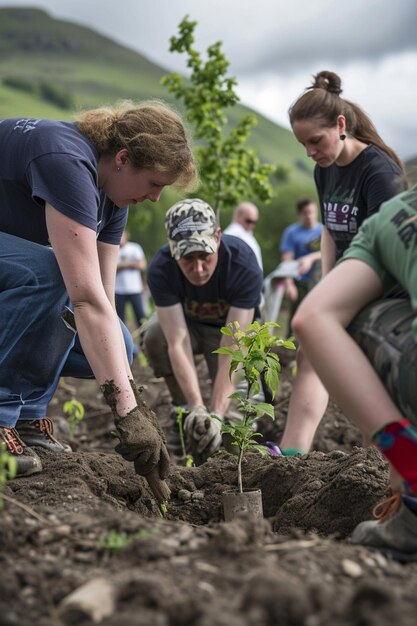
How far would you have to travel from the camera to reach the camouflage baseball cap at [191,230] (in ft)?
15.0

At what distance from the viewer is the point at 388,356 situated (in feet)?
7.59

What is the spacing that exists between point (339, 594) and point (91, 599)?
0.53 metres

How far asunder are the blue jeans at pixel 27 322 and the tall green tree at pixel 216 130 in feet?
13.4

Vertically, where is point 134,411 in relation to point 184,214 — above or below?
below

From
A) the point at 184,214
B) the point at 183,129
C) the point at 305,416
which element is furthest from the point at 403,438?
the point at 184,214

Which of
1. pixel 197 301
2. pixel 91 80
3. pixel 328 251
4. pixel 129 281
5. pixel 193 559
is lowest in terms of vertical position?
pixel 129 281

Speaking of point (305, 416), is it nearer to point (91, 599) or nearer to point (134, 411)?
point (134, 411)

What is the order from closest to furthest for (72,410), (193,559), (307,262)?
1. (193,559)
2. (72,410)
3. (307,262)

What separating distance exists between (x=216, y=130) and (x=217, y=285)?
2.70 metres

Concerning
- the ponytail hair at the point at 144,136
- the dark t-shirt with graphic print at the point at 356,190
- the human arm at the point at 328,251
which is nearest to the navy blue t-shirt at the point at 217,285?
the human arm at the point at 328,251

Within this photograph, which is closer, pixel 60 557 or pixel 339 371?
pixel 60 557

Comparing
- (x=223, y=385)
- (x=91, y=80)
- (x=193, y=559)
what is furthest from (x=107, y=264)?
(x=91, y=80)

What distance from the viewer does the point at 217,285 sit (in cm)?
491

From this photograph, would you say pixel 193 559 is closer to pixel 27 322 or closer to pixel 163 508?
pixel 163 508
